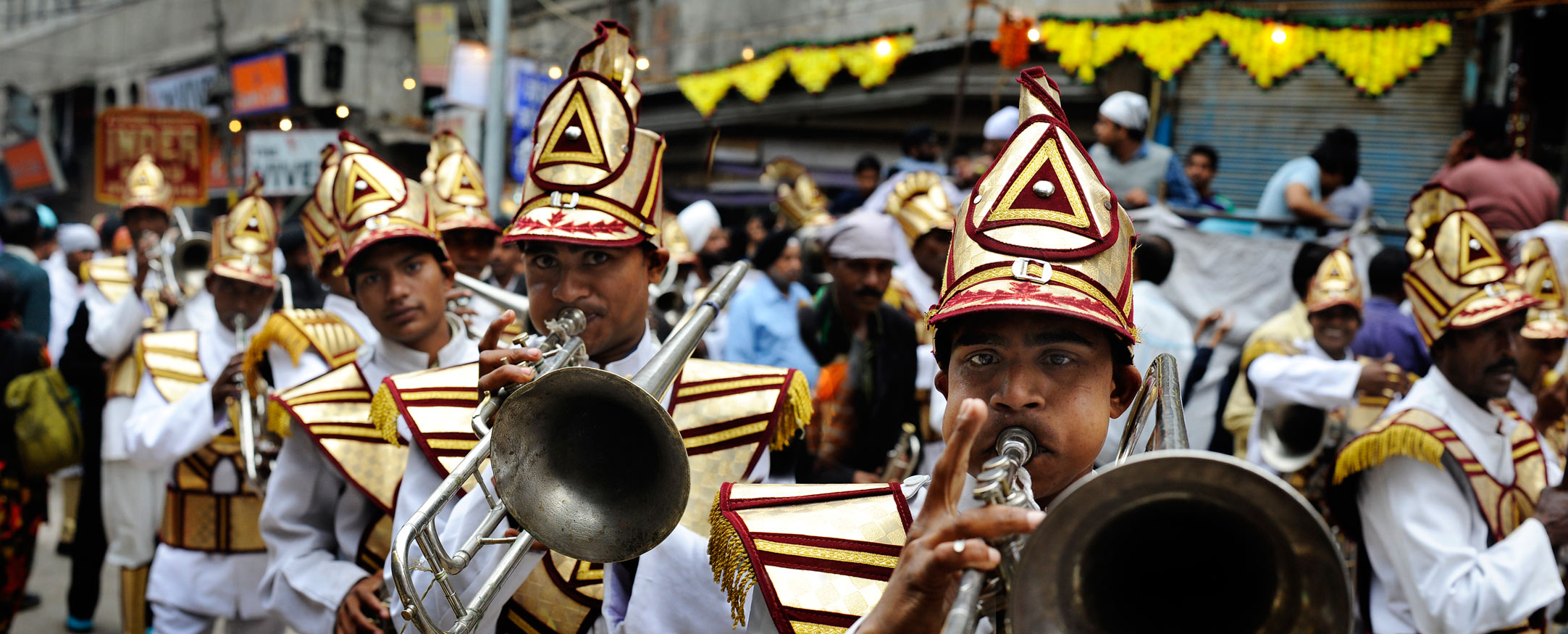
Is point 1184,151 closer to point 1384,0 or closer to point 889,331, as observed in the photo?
point 1384,0

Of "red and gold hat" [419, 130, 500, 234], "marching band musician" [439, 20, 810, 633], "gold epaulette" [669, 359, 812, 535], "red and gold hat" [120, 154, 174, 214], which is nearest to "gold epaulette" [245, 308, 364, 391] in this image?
"red and gold hat" [419, 130, 500, 234]

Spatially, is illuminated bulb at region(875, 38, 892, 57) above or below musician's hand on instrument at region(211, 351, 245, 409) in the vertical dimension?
above

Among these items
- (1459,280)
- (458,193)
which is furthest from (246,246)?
(1459,280)

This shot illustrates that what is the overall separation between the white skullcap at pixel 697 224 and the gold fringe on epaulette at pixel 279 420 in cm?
687

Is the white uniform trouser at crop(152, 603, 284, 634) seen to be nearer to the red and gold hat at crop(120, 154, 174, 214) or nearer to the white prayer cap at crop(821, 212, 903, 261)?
the white prayer cap at crop(821, 212, 903, 261)

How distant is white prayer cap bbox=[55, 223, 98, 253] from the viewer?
11.9 meters

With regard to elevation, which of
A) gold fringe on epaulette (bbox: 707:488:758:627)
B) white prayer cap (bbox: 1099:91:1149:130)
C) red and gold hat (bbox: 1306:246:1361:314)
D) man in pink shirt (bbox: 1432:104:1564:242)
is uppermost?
white prayer cap (bbox: 1099:91:1149:130)

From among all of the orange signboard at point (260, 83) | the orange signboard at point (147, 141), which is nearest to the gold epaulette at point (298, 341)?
the orange signboard at point (147, 141)

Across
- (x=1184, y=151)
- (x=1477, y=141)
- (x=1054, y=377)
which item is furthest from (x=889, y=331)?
(x=1184, y=151)

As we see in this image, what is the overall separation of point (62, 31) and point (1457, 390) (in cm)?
3983

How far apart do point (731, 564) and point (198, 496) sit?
354cm

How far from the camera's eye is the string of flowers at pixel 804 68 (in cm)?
1496

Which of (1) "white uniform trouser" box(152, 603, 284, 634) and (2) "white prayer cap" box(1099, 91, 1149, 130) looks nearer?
(1) "white uniform trouser" box(152, 603, 284, 634)

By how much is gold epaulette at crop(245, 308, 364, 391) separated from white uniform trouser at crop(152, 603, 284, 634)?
3.05 ft
